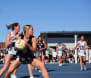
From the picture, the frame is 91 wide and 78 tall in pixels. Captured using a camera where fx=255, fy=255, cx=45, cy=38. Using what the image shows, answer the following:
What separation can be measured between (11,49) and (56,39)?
79.1 ft

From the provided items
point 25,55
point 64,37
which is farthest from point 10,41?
point 64,37

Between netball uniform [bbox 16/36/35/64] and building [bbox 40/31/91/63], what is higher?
netball uniform [bbox 16/36/35/64]

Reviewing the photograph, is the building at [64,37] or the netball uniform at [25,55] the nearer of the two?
the netball uniform at [25,55]

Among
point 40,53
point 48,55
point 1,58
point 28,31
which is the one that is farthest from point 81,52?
point 1,58

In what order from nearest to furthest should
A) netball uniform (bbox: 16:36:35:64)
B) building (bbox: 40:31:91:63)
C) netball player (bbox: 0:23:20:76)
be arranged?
netball uniform (bbox: 16:36:35:64), netball player (bbox: 0:23:20:76), building (bbox: 40:31:91:63)

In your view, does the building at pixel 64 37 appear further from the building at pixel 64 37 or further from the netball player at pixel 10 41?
the netball player at pixel 10 41

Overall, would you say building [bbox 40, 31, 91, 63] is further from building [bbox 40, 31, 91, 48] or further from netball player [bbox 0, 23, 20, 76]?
netball player [bbox 0, 23, 20, 76]

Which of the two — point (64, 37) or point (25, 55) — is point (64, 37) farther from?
point (25, 55)

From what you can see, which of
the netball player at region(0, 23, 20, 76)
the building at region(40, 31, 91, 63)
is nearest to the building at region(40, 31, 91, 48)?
the building at region(40, 31, 91, 63)

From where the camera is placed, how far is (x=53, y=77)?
9.16m

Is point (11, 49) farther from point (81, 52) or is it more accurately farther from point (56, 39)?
point (56, 39)

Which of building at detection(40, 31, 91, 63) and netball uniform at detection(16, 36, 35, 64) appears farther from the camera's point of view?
building at detection(40, 31, 91, 63)

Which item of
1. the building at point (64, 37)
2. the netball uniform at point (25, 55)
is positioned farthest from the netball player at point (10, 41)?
the building at point (64, 37)

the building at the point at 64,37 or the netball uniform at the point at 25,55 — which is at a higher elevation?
the netball uniform at the point at 25,55
